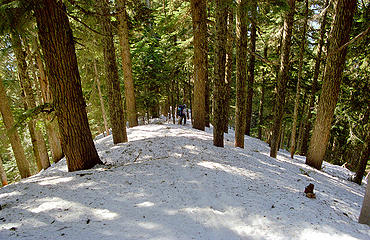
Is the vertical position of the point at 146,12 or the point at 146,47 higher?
the point at 146,12

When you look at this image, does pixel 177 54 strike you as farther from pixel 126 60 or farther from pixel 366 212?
pixel 366 212

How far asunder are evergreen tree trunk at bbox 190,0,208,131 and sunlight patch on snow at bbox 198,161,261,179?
5.88 m

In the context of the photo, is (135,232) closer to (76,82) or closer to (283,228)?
(283,228)

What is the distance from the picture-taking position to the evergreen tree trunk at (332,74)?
6973 mm

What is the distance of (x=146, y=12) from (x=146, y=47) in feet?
10.6

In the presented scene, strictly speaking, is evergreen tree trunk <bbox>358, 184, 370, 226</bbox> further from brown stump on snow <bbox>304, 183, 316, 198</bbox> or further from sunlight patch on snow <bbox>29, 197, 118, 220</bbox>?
sunlight patch on snow <bbox>29, 197, 118, 220</bbox>

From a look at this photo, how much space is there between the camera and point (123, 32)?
1087 cm

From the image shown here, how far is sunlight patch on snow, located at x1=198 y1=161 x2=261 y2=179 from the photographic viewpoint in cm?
516

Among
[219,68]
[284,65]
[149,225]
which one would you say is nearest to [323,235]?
[149,225]

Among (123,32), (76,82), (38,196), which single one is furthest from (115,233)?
(123,32)

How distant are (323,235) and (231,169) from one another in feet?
9.13

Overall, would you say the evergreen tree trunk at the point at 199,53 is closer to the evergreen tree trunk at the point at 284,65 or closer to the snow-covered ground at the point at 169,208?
the evergreen tree trunk at the point at 284,65

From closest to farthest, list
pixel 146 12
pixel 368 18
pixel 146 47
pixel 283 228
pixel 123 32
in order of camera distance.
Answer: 1. pixel 283 228
2. pixel 368 18
3. pixel 123 32
4. pixel 146 12
5. pixel 146 47

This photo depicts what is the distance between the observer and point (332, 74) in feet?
24.8
